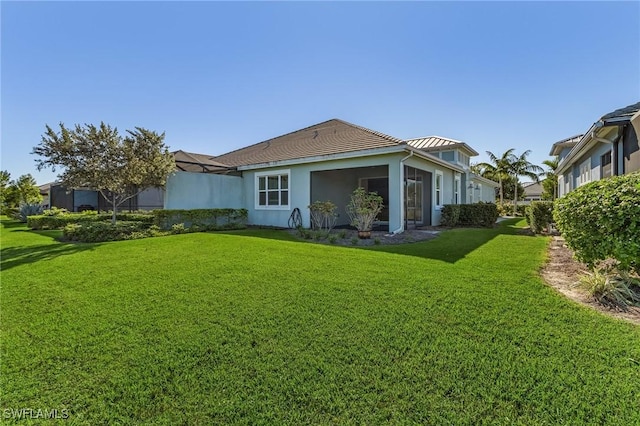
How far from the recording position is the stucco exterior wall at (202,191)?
12.9 m

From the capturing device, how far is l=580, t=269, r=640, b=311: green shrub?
12.9ft

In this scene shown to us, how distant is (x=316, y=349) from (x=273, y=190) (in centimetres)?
1163

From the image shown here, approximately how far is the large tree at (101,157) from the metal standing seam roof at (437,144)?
16042 mm

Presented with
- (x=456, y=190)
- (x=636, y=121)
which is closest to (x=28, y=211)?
(x=456, y=190)

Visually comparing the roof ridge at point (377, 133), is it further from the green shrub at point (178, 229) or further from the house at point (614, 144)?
the green shrub at point (178, 229)

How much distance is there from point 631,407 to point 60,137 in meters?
15.1

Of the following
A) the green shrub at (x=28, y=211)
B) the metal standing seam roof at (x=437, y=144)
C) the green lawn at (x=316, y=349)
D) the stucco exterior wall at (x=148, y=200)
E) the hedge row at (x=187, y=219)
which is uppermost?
the metal standing seam roof at (x=437, y=144)

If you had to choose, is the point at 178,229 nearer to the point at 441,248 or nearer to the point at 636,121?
the point at 441,248

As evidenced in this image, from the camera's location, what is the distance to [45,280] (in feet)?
17.8

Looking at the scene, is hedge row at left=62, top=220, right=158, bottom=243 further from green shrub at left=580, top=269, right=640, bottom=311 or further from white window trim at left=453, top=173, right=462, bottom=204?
white window trim at left=453, top=173, right=462, bottom=204

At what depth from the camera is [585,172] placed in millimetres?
12164

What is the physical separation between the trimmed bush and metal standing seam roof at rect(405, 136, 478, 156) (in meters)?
13.1

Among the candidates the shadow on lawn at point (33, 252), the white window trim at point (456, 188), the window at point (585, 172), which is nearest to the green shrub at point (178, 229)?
the shadow on lawn at point (33, 252)

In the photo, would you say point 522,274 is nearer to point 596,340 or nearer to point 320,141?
point 596,340
